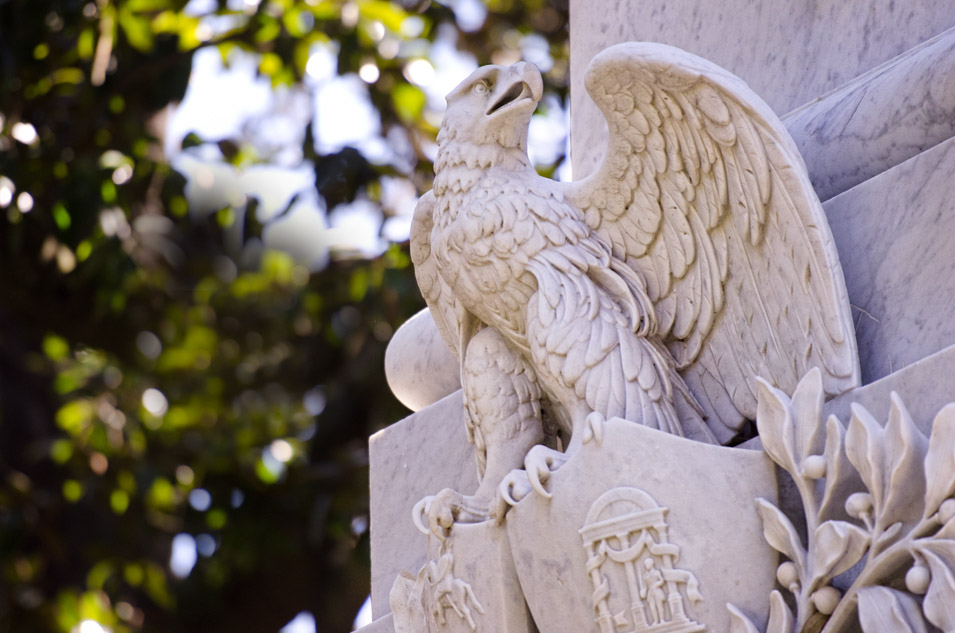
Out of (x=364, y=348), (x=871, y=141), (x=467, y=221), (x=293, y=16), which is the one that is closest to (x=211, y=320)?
(x=364, y=348)

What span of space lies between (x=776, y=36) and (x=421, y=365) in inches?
47.1

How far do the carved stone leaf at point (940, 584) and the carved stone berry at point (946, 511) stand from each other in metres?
0.03

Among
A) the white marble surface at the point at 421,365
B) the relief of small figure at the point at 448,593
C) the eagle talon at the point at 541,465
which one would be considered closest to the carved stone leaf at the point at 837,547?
the eagle talon at the point at 541,465

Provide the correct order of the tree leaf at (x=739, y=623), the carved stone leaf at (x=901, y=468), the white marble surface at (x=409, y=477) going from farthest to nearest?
the white marble surface at (x=409, y=477)
the tree leaf at (x=739, y=623)
the carved stone leaf at (x=901, y=468)

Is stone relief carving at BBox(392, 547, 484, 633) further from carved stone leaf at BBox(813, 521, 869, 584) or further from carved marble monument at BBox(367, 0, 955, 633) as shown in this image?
carved stone leaf at BBox(813, 521, 869, 584)

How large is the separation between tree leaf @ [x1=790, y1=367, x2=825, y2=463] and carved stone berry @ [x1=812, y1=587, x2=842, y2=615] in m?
0.21

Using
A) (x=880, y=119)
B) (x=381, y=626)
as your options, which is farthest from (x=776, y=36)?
(x=381, y=626)

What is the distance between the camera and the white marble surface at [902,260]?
2.33 meters

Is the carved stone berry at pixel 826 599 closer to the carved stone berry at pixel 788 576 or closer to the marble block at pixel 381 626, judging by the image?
the carved stone berry at pixel 788 576

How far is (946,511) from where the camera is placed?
2051 millimetres

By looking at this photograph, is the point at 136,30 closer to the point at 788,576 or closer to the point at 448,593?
the point at 448,593

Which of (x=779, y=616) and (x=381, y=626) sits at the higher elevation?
(x=779, y=616)

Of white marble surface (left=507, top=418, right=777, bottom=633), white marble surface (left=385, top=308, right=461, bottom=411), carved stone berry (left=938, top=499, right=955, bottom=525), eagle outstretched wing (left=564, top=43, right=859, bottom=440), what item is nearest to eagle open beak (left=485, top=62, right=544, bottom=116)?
eagle outstretched wing (left=564, top=43, right=859, bottom=440)

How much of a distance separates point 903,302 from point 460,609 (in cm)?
98
